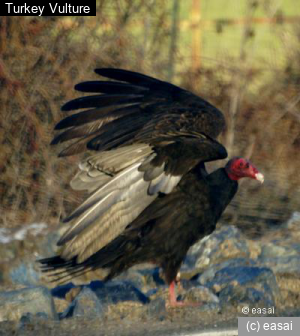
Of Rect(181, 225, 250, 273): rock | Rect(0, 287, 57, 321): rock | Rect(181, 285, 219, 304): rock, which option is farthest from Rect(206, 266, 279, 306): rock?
Rect(0, 287, 57, 321): rock

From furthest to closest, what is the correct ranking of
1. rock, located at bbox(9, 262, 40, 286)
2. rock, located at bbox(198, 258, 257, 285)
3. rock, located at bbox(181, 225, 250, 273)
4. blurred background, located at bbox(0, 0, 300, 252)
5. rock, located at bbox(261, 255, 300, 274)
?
blurred background, located at bbox(0, 0, 300, 252) < rock, located at bbox(9, 262, 40, 286) < rock, located at bbox(181, 225, 250, 273) < rock, located at bbox(261, 255, 300, 274) < rock, located at bbox(198, 258, 257, 285)

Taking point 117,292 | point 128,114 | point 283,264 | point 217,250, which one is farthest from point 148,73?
point 117,292

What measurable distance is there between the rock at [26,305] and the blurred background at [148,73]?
8.30 ft

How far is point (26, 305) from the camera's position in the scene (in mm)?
6180

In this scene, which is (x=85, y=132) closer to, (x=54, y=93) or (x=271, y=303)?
(x=271, y=303)

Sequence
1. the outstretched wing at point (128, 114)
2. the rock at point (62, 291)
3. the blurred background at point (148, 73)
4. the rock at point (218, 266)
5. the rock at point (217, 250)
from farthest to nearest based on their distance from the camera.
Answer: the blurred background at point (148, 73) < the rock at point (217, 250) < the rock at point (218, 266) < the rock at point (62, 291) < the outstretched wing at point (128, 114)

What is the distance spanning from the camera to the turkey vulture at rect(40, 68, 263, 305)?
5.86m

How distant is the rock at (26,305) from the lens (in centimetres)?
612

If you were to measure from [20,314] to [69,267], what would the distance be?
48 centimetres

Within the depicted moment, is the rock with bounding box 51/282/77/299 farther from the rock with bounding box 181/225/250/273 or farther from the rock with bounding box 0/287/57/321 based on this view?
the rock with bounding box 181/225/250/273

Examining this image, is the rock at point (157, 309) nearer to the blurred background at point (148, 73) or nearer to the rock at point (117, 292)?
the rock at point (117, 292)

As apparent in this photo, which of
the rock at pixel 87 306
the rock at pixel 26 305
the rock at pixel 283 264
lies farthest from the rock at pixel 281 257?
the rock at pixel 26 305

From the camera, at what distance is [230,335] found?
5516 mm

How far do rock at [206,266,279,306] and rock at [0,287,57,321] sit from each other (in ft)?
3.89
